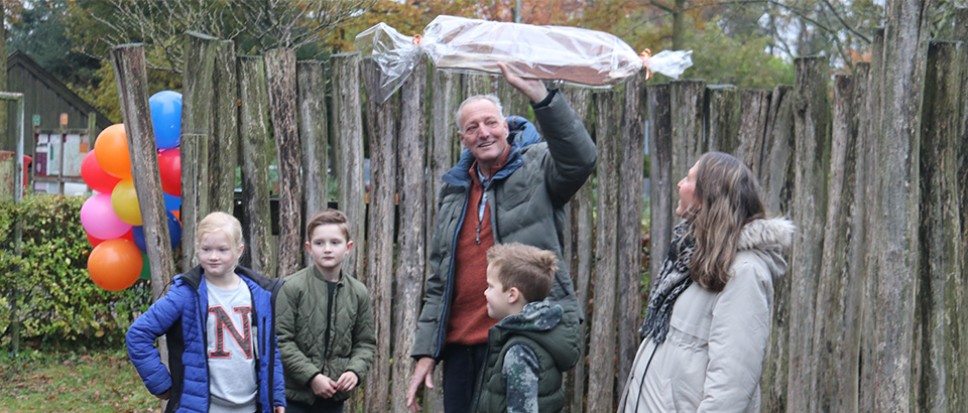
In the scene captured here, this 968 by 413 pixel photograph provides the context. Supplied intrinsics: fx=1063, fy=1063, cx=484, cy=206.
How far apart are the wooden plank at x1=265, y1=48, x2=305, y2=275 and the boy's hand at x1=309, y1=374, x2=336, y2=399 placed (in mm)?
1028

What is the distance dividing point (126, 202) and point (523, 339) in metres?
3.03

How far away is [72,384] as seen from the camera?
26.7 feet

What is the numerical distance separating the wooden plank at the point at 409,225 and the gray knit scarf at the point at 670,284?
6.64ft

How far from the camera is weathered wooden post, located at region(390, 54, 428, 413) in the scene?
5.43 metres

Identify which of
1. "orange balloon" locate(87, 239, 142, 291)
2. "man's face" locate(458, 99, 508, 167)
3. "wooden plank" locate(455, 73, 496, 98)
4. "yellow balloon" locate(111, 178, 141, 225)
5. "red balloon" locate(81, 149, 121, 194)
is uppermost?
"wooden plank" locate(455, 73, 496, 98)

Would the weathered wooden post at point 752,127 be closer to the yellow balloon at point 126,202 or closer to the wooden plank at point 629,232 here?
the wooden plank at point 629,232

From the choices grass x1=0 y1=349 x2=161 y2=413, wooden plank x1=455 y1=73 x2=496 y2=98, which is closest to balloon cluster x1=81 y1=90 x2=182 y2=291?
wooden plank x1=455 y1=73 x2=496 y2=98

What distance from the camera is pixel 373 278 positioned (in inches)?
216

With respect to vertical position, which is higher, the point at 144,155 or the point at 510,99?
the point at 510,99

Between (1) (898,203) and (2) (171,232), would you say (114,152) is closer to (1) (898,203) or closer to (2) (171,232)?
(2) (171,232)

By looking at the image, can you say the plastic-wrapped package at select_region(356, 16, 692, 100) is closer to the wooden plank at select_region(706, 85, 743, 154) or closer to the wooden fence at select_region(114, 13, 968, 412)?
the wooden fence at select_region(114, 13, 968, 412)

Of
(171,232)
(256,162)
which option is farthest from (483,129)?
(171,232)

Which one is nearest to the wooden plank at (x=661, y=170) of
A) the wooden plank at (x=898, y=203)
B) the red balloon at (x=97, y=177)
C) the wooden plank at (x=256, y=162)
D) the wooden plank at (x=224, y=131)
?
the wooden plank at (x=898, y=203)

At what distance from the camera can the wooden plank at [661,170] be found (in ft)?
17.8
